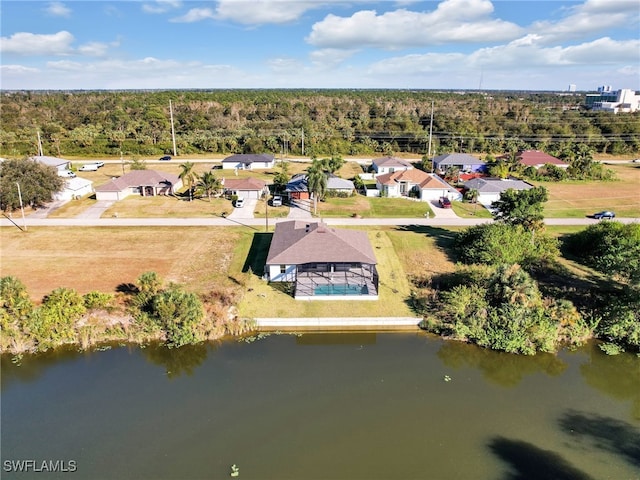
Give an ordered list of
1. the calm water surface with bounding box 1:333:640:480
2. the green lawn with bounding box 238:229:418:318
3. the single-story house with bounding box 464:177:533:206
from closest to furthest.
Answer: the calm water surface with bounding box 1:333:640:480, the green lawn with bounding box 238:229:418:318, the single-story house with bounding box 464:177:533:206

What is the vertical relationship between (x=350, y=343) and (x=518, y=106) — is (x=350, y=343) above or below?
below

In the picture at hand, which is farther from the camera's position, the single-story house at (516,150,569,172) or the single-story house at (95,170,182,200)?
the single-story house at (516,150,569,172)

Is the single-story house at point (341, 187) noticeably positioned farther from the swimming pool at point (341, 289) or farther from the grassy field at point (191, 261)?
the swimming pool at point (341, 289)

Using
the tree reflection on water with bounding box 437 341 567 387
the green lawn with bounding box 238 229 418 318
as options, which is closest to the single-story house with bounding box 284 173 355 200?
the green lawn with bounding box 238 229 418 318

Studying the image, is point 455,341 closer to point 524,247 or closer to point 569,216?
point 524,247

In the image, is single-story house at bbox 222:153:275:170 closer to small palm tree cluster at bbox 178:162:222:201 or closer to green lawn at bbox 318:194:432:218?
small palm tree cluster at bbox 178:162:222:201

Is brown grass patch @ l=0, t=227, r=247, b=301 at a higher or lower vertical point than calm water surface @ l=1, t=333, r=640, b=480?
higher

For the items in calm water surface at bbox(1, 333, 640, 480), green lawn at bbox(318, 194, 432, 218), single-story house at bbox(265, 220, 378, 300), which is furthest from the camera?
green lawn at bbox(318, 194, 432, 218)

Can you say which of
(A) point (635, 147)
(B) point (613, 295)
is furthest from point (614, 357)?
(A) point (635, 147)
